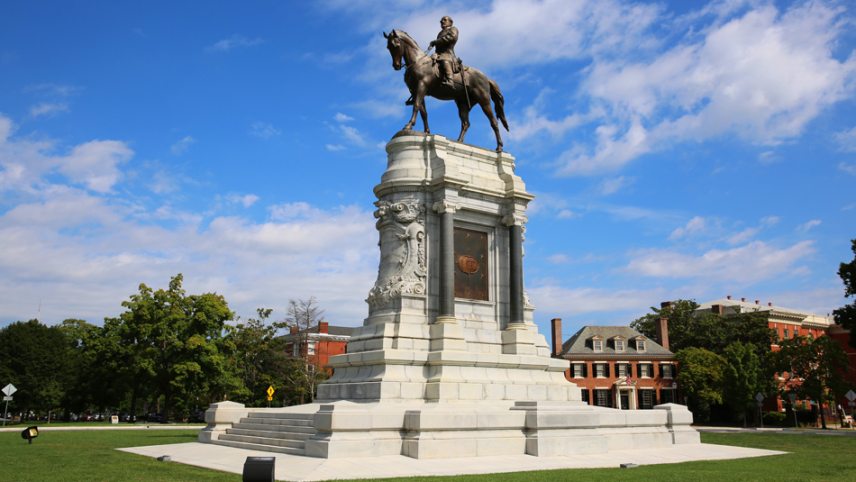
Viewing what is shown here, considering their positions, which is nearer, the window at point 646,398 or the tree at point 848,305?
the tree at point 848,305

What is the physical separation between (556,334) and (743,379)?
19.0 metres

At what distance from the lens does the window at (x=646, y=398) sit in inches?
2854

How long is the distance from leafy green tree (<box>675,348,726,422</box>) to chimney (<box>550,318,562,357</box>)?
40.7 ft

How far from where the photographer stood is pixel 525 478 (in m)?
14.1

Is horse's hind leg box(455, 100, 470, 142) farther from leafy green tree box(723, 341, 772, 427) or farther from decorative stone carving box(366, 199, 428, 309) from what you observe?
leafy green tree box(723, 341, 772, 427)

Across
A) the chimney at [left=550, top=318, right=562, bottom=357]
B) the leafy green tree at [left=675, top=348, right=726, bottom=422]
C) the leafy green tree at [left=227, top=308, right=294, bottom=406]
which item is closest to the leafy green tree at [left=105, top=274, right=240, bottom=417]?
the leafy green tree at [left=227, top=308, right=294, bottom=406]

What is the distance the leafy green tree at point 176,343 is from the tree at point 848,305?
48.8 metres

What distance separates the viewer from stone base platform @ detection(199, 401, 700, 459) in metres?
17.3

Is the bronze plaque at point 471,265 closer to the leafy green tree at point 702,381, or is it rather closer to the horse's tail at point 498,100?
the horse's tail at point 498,100

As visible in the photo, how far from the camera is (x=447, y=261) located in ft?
79.0

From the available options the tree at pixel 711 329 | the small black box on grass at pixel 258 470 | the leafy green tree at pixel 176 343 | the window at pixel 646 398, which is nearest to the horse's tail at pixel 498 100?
the small black box on grass at pixel 258 470

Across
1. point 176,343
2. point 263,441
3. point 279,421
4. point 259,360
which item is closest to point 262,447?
point 263,441

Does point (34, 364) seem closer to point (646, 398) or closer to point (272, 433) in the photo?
point (272, 433)

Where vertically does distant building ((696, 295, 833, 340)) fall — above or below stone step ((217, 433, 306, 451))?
above
